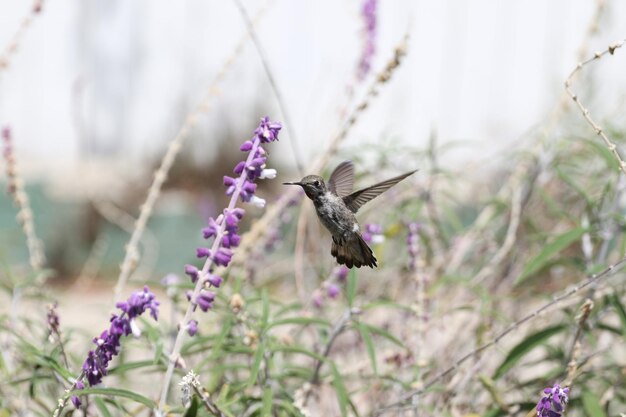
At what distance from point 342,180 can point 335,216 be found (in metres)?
0.14

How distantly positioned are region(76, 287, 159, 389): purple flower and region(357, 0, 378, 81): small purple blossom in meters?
1.20

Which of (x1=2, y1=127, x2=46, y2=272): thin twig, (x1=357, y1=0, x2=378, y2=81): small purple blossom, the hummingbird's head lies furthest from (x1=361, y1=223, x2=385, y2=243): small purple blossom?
(x1=2, y1=127, x2=46, y2=272): thin twig

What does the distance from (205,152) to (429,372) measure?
12.3 m

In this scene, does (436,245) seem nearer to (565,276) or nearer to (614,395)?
(565,276)

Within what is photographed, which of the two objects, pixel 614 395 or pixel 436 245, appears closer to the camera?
pixel 614 395

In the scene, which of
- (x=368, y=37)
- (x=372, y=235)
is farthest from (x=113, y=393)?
(x=368, y=37)

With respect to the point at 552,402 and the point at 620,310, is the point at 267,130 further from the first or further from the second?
the point at 620,310

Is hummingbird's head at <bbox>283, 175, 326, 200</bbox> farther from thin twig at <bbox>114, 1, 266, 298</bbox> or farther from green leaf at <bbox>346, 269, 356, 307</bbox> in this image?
thin twig at <bbox>114, 1, 266, 298</bbox>

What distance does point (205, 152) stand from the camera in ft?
45.5

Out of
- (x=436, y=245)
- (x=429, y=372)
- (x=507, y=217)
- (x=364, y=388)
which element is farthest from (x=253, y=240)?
(x=507, y=217)

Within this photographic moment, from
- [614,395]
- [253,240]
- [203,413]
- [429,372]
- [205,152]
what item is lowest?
[203,413]

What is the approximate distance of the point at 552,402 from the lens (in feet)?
3.09

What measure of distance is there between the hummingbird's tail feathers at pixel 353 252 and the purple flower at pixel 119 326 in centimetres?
30

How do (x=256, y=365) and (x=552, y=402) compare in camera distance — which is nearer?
(x=552, y=402)
